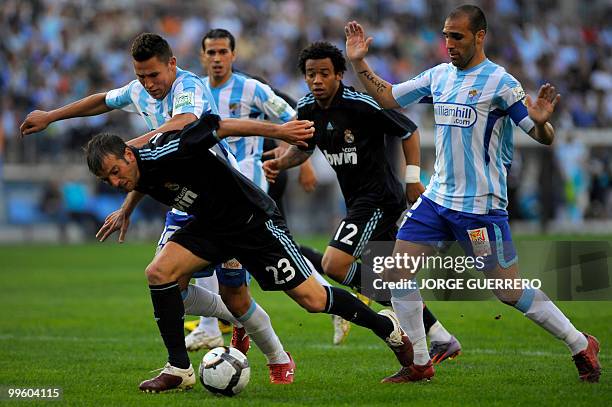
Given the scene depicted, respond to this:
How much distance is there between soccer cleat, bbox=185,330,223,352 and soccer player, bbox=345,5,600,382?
8.35 feet

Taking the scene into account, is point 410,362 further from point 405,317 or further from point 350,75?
point 350,75

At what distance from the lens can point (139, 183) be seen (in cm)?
717

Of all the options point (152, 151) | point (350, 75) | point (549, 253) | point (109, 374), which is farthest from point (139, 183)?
point (350, 75)

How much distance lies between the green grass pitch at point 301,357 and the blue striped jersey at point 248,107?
1.69 metres

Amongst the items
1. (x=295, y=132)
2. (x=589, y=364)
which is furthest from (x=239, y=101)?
(x=589, y=364)

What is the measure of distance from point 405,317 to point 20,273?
37.4 feet

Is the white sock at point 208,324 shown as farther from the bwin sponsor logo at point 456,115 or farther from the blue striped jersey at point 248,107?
the bwin sponsor logo at point 456,115

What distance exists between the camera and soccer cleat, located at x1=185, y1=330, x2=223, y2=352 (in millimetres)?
9836

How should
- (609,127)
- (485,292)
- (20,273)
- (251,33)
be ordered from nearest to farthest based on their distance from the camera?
(485,292) → (20,273) → (609,127) → (251,33)

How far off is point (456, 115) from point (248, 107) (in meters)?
3.08

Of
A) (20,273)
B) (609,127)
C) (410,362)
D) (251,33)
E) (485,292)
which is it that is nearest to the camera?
(410,362)

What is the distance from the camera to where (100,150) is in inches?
275

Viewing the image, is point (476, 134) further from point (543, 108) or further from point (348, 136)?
point (348, 136)

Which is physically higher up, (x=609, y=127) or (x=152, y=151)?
(x=152, y=151)
